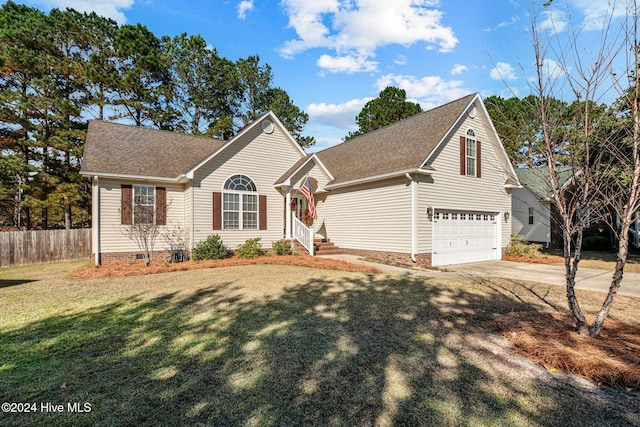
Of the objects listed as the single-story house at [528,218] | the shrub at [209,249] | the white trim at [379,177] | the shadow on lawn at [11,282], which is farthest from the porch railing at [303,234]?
the single-story house at [528,218]

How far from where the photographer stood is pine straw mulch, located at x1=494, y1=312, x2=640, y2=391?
11.2 feet

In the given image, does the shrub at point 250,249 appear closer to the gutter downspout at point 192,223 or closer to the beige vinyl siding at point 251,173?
the beige vinyl siding at point 251,173

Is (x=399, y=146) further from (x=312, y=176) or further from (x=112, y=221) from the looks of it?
(x=112, y=221)

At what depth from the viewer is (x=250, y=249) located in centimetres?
1316

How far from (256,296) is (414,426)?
4798 mm

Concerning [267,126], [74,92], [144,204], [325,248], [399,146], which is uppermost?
[74,92]

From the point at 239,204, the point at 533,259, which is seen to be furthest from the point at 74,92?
the point at 533,259

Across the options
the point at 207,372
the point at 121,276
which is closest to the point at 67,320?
the point at 207,372

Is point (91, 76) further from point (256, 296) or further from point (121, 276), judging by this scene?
point (256, 296)

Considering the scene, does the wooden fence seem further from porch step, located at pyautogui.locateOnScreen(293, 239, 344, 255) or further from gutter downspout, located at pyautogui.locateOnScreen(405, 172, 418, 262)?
gutter downspout, located at pyautogui.locateOnScreen(405, 172, 418, 262)

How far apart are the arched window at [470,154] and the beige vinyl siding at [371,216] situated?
3.84 metres

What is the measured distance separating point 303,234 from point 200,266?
5.06 meters

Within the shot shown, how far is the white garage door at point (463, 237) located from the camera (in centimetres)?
1284

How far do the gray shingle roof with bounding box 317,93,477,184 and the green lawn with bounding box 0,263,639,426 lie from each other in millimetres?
7020
